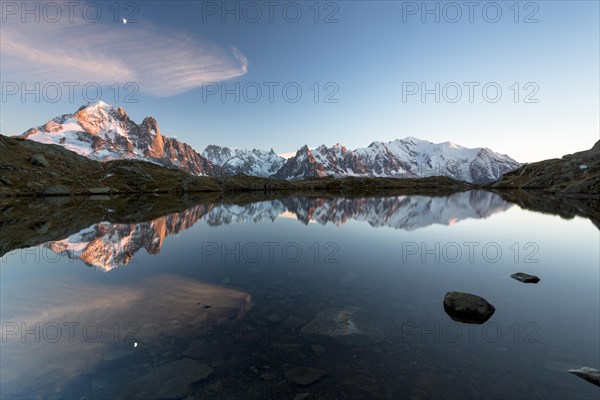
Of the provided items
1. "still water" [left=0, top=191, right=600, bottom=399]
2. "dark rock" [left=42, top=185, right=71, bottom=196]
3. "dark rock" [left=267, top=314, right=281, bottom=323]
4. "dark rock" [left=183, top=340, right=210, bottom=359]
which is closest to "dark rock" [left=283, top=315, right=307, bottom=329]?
"still water" [left=0, top=191, right=600, bottom=399]

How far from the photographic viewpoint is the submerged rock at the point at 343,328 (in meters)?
15.2

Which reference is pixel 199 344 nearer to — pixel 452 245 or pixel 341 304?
pixel 341 304

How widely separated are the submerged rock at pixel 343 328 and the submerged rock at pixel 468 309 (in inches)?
211

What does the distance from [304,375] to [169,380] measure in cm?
546

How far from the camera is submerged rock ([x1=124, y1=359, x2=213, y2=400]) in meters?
11.2

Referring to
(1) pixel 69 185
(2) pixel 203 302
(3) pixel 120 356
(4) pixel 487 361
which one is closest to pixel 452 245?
(4) pixel 487 361

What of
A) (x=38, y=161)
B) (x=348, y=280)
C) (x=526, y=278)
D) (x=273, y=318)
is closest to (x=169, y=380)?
(x=273, y=318)

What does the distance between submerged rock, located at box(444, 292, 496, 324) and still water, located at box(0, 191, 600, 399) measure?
429 mm

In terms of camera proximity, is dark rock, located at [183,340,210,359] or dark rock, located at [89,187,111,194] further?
dark rock, located at [89,187,111,194]

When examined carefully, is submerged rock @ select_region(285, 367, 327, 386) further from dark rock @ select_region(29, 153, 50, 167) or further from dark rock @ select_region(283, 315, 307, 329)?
dark rock @ select_region(29, 153, 50, 167)

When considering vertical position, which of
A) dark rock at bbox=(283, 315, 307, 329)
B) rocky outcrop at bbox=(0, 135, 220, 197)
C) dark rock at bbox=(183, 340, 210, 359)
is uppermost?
rocky outcrop at bbox=(0, 135, 220, 197)

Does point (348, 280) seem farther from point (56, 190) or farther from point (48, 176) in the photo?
point (48, 176)

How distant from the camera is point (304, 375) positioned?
12273mm

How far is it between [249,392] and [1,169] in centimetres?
18807
